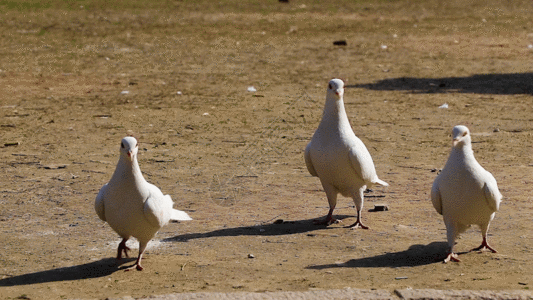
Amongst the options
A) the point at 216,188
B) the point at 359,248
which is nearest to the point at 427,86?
the point at 216,188

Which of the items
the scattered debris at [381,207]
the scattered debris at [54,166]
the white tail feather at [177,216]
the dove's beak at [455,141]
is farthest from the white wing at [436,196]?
the scattered debris at [54,166]

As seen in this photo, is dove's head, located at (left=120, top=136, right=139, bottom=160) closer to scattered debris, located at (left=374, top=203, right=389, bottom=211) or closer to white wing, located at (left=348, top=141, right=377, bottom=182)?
white wing, located at (left=348, top=141, right=377, bottom=182)

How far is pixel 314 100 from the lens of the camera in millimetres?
11891

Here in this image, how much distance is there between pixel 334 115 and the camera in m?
6.49

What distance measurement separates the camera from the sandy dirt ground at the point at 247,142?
5602mm

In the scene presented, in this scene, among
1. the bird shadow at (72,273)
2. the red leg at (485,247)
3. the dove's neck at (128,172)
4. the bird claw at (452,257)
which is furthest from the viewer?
the red leg at (485,247)

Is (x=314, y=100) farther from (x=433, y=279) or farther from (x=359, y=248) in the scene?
(x=433, y=279)

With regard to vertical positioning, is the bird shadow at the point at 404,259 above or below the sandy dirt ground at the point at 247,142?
above

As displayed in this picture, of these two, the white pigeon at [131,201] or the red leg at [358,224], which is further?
the red leg at [358,224]

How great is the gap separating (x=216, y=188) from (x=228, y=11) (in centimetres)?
1537

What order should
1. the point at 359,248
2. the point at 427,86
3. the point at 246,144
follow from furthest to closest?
the point at 427,86 → the point at 246,144 → the point at 359,248

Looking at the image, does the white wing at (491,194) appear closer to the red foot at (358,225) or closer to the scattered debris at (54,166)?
the red foot at (358,225)

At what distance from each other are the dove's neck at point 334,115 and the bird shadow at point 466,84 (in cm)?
633

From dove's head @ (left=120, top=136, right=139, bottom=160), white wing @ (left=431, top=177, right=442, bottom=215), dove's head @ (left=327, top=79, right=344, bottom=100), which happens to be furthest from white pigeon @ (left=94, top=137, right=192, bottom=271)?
white wing @ (left=431, top=177, right=442, bottom=215)
